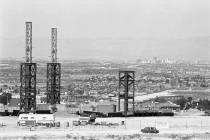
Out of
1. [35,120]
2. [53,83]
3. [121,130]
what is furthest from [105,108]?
[121,130]

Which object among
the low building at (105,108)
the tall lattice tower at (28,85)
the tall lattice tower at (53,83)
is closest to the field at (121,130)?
the tall lattice tower at (28,85)

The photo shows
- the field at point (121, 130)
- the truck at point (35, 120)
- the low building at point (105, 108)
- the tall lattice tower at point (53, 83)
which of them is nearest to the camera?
the field at point (121, 130)

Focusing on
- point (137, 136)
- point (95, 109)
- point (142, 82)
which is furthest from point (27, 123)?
point (142, 82)

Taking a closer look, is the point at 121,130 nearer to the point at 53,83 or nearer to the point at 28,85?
the point at 28,85

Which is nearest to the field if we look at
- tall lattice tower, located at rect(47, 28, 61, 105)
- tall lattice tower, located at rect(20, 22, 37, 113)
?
tall lattice tower, located at rect(20, 22, 37, 113)

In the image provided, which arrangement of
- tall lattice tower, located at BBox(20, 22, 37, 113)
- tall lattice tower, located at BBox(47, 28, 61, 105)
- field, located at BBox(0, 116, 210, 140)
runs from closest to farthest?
field, located at BBox(0, 116, 210, 140) → tall lattice tower, located at BBox(20, 22, 37, 113) → tall lattice tower, located at BBox(47, 28, 61, 105)

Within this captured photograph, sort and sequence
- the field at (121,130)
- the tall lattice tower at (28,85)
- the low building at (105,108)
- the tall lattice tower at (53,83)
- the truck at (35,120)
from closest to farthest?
the field at (121,130) → the truck at (35,120) → the tall lattice tower at (28,85) → the low building at (105,108) → the tall lattice tower at (53,83)

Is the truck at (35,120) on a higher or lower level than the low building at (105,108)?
lower

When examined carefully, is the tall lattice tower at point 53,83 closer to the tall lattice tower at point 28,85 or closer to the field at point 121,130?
the tall lattice tower at point 28,85

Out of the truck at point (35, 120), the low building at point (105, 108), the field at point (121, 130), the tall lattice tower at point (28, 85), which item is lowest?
the field at point (121, 130)

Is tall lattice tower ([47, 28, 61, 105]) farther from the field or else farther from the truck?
the truck
